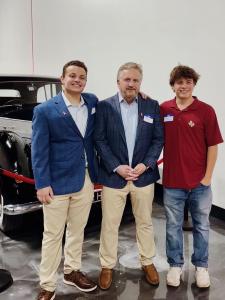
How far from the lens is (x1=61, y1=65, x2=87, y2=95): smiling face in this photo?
2.28m

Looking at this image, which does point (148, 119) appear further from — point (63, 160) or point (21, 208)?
point (21, 208)

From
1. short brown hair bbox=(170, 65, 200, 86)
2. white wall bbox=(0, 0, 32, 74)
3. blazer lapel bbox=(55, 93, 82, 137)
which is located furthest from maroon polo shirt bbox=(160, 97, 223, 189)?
white wall bbox=(0, 0, 32, 74)

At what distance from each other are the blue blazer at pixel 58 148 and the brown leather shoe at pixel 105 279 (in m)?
0.75

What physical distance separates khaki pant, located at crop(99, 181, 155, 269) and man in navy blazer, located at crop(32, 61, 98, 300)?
17cm

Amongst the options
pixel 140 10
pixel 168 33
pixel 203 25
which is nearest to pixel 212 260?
pixel 203 25

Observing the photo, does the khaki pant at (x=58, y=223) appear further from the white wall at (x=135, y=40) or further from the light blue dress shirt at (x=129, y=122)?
the white wall at (x=135, y=40)

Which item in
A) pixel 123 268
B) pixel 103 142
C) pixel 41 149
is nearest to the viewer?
pixel 41 149

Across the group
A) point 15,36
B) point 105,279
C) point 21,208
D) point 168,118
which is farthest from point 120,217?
point 15,36

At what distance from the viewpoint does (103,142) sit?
245 centimetres

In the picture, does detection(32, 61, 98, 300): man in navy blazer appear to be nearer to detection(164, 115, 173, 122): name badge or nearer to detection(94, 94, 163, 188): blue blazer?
detection(94, 94, 163, 188): blue blazer

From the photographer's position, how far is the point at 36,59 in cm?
895

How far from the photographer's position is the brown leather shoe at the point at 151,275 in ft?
8.65

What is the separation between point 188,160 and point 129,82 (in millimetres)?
688

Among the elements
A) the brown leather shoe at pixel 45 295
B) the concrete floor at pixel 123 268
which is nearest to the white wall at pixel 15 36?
the concrete floor at pixel 123 268
